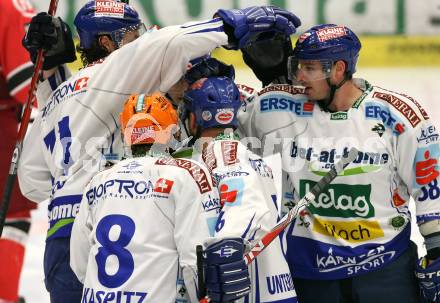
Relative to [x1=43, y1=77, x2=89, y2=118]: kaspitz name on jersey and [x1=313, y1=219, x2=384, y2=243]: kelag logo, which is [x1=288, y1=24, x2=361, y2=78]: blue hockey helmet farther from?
[x1=43, y1=77, x2=89, y2=118]: kaspitz name on jersey

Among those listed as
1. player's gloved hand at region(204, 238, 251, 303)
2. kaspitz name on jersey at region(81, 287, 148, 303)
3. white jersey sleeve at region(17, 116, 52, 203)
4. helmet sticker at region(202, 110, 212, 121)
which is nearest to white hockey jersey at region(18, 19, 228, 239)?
white jersey sleeve at region(17, 116, 52, 203)

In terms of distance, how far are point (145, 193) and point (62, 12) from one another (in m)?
5.74

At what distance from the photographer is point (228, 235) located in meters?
2.90

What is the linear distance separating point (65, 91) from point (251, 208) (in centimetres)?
97

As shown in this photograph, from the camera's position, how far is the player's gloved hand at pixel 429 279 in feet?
11.4

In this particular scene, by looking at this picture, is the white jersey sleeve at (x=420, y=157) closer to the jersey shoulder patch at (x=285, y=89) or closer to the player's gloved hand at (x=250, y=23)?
the jersey shoulder patch at (x=285, y=89)

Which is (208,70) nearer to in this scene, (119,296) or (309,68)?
(309,68)

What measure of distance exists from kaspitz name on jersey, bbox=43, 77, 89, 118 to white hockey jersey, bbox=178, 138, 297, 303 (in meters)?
0.54

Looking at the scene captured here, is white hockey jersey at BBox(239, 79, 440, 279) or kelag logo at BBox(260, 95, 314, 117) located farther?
kelag logo at BBox(260, 95, 314, 117)

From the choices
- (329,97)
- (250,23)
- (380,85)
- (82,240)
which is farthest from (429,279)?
(380,85)

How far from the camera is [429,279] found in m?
3.48

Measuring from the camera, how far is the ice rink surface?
5.18m

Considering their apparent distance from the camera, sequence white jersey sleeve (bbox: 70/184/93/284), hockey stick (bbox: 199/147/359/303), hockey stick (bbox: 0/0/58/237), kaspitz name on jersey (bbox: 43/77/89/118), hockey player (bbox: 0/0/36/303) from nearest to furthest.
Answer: hockey stick (bbox: 199/147/359/303), white jersey sleeve (bbox: 70/184/93/284), kaspitz name on jersey (bbox: 43/77/89/118), hockey stick (bbox: 0/0/58/237), hockey player (bbox: 0/0/36/303)

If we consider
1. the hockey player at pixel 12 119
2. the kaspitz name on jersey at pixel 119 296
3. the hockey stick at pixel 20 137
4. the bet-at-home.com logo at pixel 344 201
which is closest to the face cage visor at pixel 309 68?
the bet-at-home.com logo at pixel 344 201
